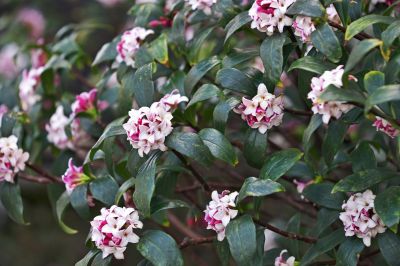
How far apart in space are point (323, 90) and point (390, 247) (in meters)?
0.31

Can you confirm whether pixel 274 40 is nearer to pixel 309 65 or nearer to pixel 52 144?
pixel 309 65

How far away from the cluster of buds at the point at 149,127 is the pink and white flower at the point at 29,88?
0.75 meters

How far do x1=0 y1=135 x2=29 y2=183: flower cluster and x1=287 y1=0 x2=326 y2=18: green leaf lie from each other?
713 millimetres

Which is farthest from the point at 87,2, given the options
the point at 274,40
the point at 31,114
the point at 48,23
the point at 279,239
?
the point at 274,40

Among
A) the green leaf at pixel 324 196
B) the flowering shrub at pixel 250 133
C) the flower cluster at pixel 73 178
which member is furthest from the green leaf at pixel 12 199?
the green leaf at pixel 324 196

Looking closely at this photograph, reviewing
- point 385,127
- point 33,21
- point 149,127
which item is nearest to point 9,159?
point 149,127

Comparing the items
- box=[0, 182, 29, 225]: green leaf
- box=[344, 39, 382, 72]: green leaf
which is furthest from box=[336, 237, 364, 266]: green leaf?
box=[0, 182, 29, 225]: green leaf

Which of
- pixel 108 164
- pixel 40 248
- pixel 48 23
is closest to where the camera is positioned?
pixel 108 164

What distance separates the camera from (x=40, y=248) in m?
3.49

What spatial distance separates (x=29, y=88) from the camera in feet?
6.33

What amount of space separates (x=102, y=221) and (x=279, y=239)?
65 centimetres

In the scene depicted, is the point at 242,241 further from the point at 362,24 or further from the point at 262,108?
the point at 362,24

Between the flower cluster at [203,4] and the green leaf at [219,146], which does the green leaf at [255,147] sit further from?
the flower cluster at [203,4]

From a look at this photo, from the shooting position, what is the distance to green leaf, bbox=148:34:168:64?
5.05 ft
